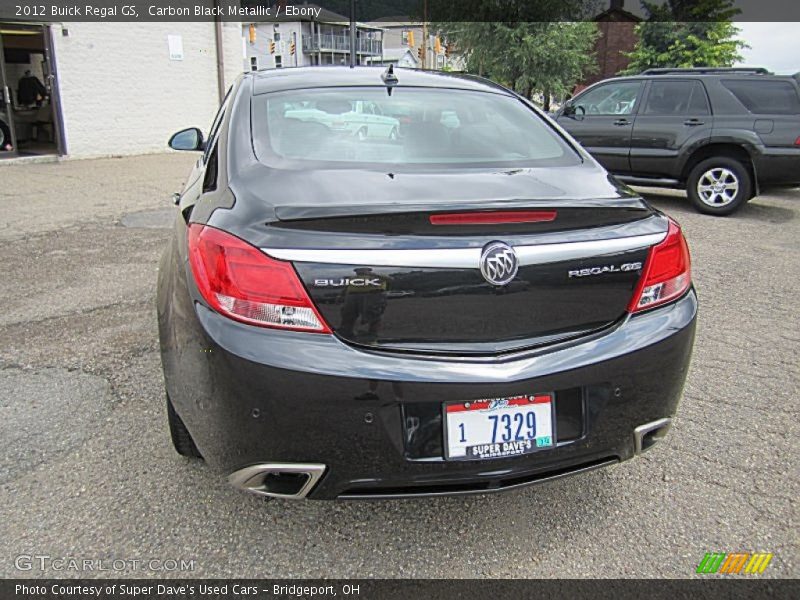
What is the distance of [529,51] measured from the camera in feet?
95.3

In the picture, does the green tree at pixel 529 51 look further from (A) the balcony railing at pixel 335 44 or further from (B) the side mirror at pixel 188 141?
(A) the balcony railing at pixel 335 44

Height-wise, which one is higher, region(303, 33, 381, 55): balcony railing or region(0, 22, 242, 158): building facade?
region(303, 33, 381, 55): balcony railing

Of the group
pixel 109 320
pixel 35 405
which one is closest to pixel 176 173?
pixel 109 320

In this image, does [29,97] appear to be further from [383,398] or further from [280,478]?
[383,398]

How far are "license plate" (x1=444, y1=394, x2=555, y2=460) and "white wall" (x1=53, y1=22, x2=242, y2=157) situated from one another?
46.2 ft

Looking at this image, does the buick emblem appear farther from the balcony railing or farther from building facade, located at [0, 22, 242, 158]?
the balcony railing

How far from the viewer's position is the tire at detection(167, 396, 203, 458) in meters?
2.47

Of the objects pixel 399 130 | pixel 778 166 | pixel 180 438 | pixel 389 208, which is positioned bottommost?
pixel 180 438

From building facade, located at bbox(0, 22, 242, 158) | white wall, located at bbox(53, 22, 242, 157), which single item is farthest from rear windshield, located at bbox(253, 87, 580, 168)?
white wall, located at bbox(53, 22, 242, 157)

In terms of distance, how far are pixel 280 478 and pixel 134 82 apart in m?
14.8

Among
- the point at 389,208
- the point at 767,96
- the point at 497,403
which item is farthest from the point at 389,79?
the point at 767,96

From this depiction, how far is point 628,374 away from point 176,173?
11.2m

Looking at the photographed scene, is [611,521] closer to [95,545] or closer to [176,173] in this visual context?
[95,545]

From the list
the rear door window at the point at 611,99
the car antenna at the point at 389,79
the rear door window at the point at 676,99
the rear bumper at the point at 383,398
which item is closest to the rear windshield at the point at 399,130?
the car antenna at the point at 389,79
